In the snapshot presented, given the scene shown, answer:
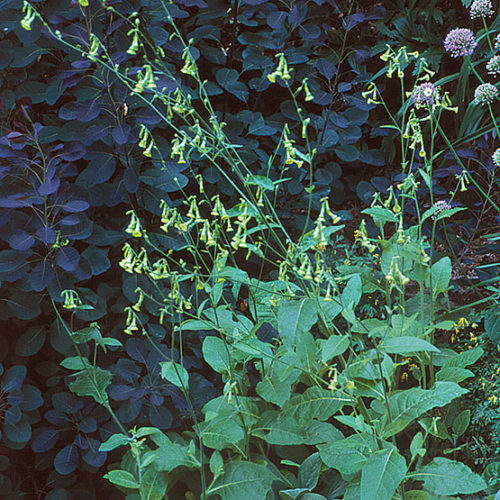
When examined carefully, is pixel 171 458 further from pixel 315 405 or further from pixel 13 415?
pixel 13 415

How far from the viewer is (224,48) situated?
7.34ft

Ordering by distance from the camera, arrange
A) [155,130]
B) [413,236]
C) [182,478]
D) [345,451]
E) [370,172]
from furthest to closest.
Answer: [370,172], [155,130], [413,236], [182,478], [345,451]

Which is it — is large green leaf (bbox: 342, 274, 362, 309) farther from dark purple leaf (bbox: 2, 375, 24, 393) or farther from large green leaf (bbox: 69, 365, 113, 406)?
dark purple leaf (bbox: 2, 375, 24, 393)

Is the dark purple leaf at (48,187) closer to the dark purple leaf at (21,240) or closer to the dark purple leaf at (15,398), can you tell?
the dark purple leaf at (21,240)

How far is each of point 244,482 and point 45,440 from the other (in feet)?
2.29

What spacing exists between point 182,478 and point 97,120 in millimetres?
1085

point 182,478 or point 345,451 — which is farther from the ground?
point 345,451

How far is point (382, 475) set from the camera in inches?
49.3

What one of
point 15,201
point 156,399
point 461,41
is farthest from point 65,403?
point 461,41

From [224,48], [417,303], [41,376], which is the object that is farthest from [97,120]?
[417,303]

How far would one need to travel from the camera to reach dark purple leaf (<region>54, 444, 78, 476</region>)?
5.77 feet

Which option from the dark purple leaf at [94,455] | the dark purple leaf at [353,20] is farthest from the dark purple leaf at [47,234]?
the dark purple leaf at [353,20]

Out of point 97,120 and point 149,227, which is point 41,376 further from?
point 97,120

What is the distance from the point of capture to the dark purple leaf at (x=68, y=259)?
65.0 inches
